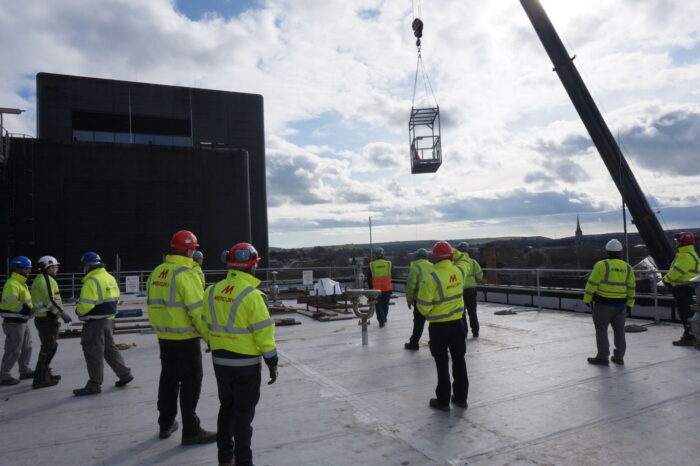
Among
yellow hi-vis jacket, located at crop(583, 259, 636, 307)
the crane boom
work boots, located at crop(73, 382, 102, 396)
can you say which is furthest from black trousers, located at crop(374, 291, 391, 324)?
the crane boom

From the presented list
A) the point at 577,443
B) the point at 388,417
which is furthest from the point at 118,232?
the point at 577,443

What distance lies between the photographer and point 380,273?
1135 cm

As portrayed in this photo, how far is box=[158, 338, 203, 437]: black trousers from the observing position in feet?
15.5

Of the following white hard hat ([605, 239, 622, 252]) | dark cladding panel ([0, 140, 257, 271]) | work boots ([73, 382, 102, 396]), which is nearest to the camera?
work boots ([73, 382, 102, 396])

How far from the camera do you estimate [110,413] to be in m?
5.68

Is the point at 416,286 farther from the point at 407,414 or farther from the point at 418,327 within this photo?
the point at 407,414

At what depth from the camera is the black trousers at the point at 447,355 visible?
5422 mm

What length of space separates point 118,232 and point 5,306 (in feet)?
54.2

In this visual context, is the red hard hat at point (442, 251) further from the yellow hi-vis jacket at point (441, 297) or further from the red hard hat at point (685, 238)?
the red hard hat at point (685, 238)

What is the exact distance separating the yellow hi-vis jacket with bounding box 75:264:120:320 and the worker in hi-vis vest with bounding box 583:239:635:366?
22.7ft

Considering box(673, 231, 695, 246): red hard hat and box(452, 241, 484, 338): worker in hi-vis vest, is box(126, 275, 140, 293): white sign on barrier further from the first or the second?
box(673, 231, 695, 246): red hard hat

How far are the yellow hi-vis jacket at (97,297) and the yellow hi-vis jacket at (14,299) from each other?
4.91 feet

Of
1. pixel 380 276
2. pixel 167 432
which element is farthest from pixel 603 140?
pixel 167 432

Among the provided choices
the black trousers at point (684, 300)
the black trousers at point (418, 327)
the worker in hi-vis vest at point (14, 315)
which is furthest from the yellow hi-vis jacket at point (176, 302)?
the black trousers at point (684, 300)
